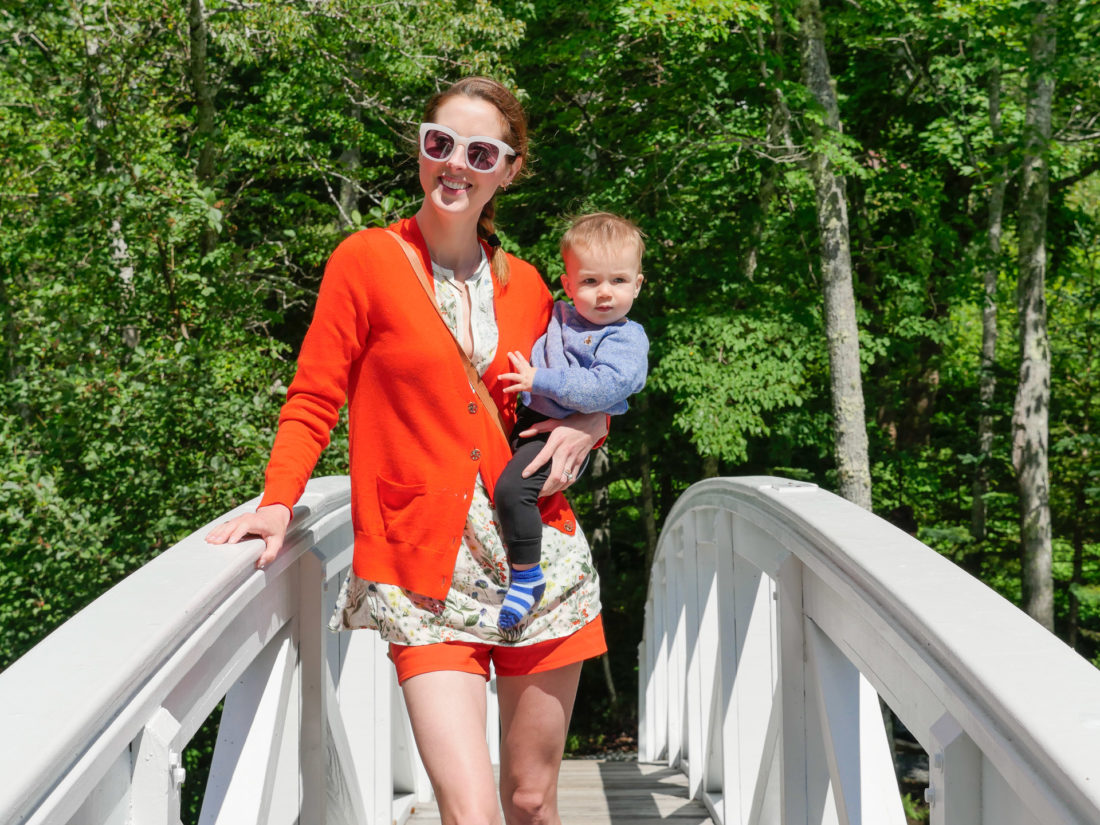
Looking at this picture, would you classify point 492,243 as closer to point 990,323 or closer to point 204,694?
point 204,694

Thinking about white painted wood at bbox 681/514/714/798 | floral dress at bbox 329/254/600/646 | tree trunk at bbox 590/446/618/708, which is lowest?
Result: tree trunk at bbox 590/446/618/708

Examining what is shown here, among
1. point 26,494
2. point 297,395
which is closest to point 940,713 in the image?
point 297,395

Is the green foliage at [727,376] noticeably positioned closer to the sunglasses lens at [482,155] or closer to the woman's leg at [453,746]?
the sunglasses lens at [482,155]

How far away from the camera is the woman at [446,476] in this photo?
75.0 inches

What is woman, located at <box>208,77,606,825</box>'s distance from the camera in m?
1.91

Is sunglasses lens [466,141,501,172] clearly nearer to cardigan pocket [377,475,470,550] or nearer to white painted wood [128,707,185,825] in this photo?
cardigan pocket [377,475,470,550]

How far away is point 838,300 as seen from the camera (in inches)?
487

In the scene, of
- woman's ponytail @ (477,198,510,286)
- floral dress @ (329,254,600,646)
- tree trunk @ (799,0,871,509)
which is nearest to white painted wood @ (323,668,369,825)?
floral dress @ (329,254,600,646)

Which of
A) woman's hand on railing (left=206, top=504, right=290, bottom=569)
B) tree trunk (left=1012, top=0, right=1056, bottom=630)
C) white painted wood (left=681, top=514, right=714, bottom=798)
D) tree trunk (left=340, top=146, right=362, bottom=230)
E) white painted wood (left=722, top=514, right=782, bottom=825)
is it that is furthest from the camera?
tree trunk (left=1012, top=0, right=1056, bottom=630)

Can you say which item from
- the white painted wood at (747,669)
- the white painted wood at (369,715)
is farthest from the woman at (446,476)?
the white painted wood at (369,715)

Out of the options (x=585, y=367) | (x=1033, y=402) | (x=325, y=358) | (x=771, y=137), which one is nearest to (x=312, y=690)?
(x=325, y=358)

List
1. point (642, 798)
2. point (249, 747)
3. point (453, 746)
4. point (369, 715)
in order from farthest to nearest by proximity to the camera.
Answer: point (642, 798) < point (369, 715) < point (453, 746) < point (249, 747)

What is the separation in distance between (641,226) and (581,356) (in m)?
11.1

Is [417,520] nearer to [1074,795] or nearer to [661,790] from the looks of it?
[1074,795]
